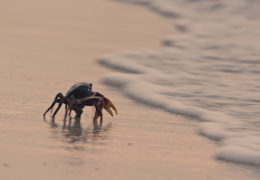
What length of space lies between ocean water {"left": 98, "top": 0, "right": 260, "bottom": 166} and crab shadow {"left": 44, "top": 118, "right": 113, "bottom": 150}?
38.2 inches

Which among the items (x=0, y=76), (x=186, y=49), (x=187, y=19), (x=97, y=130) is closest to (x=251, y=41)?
(x=186, y=49)

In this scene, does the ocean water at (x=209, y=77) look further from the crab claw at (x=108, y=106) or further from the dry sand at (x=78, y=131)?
the crab claw at (x=108, y=106)

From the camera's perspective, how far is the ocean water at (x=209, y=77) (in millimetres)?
6973

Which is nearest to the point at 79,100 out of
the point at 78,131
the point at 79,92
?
the point at 79,92

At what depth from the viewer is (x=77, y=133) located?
661 cm

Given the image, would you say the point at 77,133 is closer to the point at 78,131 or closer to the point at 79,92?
the point at 78,131

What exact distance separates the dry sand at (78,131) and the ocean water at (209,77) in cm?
22

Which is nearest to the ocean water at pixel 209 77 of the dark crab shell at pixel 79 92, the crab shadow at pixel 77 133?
the crab shadow at pixel 77 133

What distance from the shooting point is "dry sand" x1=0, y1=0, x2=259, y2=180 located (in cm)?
555

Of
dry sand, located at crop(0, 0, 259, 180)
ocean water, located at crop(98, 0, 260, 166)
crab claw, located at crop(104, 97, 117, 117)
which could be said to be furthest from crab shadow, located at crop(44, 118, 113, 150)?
ocean water, located at crop(98, 0, 260, 166)

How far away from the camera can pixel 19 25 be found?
12945mm

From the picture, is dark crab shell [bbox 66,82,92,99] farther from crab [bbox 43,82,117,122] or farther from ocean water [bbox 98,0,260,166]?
ocean water [bbox 98,0,260,166]

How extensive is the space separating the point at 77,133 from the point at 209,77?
359cm

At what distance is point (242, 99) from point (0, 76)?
2.88 metres
